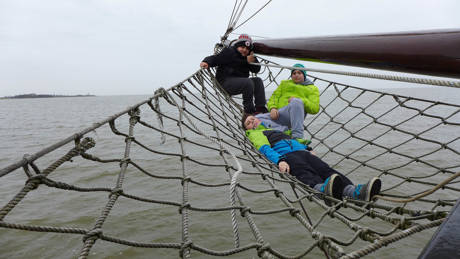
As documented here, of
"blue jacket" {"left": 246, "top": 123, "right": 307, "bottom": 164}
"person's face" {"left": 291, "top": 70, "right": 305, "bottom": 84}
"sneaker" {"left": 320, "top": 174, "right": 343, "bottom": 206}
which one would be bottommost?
"sneaker" {"left": 320, "top": 174, "right": 343, "bottom": 206}

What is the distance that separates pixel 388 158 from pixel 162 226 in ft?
12.8

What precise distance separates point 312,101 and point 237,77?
927 mm

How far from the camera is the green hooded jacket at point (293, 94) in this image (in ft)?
9.46

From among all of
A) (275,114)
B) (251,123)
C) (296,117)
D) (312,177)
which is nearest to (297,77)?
(275,114)

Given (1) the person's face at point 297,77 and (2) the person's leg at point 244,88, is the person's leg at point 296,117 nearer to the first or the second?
(1) the person's face at point 297,77

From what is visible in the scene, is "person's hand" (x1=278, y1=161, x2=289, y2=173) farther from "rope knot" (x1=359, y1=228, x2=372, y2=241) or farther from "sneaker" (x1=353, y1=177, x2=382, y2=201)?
"rope knot" (x1=359, y1=228, x2=372, y2=241)

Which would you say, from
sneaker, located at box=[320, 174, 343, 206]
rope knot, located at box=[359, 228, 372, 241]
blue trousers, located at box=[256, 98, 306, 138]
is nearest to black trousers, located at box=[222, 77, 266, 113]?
blue trousers, located at box=[256, 98, 306, 138]

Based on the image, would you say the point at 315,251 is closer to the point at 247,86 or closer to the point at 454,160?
the point at 247,86

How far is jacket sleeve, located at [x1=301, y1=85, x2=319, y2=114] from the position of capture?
2769mm

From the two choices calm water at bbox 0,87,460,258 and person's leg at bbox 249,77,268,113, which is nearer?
calm water at bbox 0,87,460,258

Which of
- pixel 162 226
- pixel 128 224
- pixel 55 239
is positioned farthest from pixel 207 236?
pixel 55 239

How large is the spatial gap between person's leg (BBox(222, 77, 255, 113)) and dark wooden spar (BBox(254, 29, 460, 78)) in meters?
1.76

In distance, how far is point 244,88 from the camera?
3156mm

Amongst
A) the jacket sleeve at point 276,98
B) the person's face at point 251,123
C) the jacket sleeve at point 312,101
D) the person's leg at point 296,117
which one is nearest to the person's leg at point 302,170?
the person's leg at point 296,117
